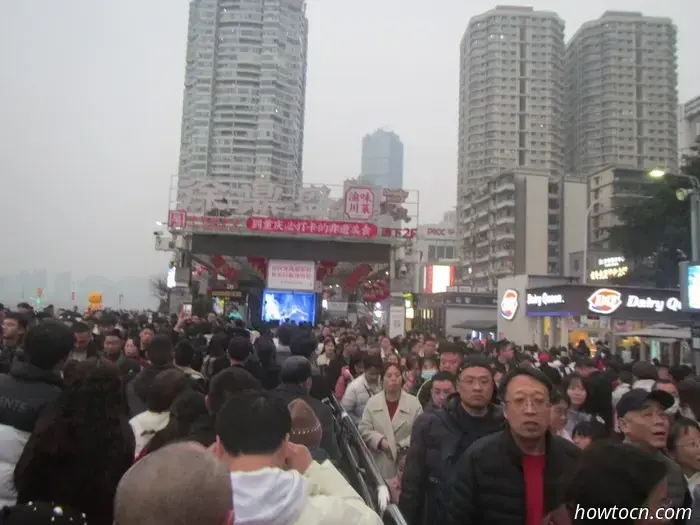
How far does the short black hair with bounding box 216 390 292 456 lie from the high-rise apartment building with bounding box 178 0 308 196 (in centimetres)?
10105

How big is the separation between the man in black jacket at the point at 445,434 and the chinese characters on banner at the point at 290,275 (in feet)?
50.6

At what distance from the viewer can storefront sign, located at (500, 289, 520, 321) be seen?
80.5ft

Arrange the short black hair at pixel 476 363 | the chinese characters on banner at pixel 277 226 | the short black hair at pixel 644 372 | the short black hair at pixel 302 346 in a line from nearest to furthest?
the short black hair at pixel 476 363 → the short black hair at pixel 302 346 → the short black hair at pixel 644 372 → the chinese characters on banner at pixel 277 226

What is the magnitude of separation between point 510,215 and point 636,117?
43.0 meters

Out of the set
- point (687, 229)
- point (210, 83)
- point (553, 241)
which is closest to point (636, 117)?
point (553, 241)

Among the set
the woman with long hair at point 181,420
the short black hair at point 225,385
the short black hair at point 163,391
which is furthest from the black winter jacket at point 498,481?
the short black hair at point 163,391

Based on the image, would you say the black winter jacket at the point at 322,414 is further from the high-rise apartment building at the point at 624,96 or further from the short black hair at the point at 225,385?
the high-rise apartment building at the point at 624,96

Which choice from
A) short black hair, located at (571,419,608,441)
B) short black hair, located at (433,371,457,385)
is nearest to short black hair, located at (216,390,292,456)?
short black hair, located at (571,419,608,441)

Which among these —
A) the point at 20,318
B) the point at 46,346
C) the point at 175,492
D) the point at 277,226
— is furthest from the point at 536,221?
the point at 175,492

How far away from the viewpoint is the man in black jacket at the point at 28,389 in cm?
253

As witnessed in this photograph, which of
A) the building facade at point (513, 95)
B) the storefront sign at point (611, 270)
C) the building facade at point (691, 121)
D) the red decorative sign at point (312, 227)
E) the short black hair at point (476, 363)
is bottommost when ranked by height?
the short black hair at point (476, 363)

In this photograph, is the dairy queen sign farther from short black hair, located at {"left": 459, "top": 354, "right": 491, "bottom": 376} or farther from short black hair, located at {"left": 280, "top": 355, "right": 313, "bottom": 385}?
short black hair, located at {"left": 280, "top": 355, "right": 313, "bottom": 385}

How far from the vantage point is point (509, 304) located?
25000mm

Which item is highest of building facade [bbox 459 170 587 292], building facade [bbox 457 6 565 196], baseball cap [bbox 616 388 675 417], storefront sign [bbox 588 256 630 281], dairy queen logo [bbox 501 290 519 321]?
building facade [bbox 457 6 565 196]
